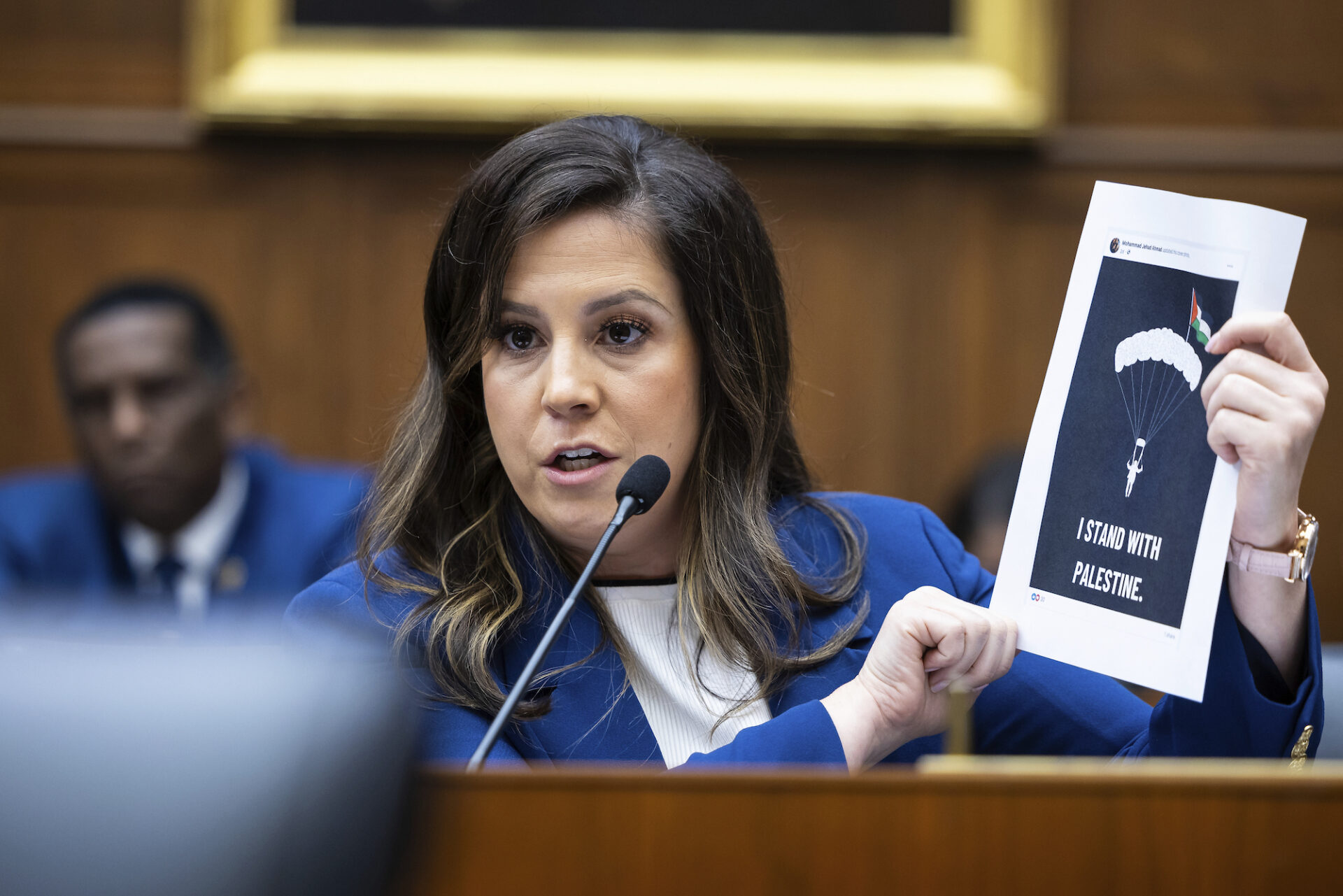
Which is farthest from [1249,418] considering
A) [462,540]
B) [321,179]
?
[321,179]

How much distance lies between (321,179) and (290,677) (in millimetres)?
2866

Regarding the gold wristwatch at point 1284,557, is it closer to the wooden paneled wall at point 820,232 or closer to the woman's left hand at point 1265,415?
the woman's left hand at point 1265,415

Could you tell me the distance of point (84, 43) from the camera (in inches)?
127

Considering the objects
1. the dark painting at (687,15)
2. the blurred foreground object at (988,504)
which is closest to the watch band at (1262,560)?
the blurred foreground object at (988,504)

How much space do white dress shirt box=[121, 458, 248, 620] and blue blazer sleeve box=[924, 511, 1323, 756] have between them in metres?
2.02

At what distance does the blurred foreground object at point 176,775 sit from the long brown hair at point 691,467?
2.75 ft

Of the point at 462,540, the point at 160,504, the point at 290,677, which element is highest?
the point at 290,677

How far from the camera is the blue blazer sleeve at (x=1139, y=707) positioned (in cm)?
125

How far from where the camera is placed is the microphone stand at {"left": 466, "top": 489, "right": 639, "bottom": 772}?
101 centimetres

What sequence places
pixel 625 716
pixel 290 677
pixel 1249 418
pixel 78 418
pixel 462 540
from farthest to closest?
pixel 78 418
pixel 462 540
pixel 625 716
pixel 1249 418
pixel 290 677

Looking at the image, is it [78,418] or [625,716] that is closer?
[625,716]

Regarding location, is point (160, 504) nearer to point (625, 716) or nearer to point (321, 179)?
point (321, 179)

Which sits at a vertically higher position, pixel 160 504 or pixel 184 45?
pixel 184 45

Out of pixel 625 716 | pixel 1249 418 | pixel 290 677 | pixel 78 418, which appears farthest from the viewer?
pixel 78 418
